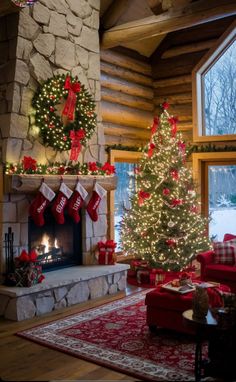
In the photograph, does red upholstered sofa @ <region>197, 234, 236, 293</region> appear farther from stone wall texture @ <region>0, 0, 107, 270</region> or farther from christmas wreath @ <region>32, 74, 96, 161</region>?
christmas wreath @ <region>32, 74, 96, 161</region>

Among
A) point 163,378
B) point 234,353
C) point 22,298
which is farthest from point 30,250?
point 234,353

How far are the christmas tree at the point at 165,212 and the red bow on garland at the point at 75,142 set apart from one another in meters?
1.44

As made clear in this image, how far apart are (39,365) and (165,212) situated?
376cm

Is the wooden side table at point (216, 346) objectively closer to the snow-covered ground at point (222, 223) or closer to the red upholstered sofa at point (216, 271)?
the red upholstered sofa at point (216, 271)

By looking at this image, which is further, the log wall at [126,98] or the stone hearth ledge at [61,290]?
the log wall at [126,98]

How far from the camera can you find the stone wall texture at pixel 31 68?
5852 millimetres

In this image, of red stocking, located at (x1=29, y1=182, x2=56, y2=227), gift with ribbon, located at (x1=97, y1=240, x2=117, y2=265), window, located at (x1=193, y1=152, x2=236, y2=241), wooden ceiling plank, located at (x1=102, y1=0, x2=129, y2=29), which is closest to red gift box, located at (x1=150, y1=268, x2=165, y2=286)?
gift with ribbon, located at (x1=97, y1=240, x2=117, y2=265)

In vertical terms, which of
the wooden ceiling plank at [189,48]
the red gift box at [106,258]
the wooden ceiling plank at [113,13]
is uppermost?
the wooden ceiling plank at [113,13]

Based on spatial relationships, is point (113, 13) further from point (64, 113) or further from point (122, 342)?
point (122, 342)

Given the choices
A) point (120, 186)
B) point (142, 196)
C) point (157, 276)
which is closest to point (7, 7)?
point (142, 196)

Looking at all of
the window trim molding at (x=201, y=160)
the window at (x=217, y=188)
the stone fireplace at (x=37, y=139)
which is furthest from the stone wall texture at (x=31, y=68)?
the window at (x=217, y=188)

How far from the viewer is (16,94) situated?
5.86 meters

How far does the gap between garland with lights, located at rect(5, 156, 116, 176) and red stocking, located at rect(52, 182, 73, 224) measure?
0.26 m

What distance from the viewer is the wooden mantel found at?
5.65 meters
